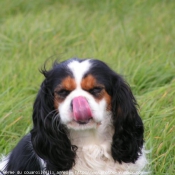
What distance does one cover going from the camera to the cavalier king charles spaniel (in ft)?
9.30

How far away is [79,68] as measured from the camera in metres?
2.85

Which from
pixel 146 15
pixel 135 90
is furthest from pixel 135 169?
pixel 146 15

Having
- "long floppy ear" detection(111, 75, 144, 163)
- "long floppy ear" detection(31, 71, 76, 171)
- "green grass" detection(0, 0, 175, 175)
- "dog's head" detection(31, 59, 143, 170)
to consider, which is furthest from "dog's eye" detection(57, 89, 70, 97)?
"green grass" detection(0, 0, 175, 175)

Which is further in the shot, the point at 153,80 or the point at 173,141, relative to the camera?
Result: the point at 153,80

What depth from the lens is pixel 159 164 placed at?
11.0 ft

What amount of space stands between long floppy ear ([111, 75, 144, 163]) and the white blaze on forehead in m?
0.21

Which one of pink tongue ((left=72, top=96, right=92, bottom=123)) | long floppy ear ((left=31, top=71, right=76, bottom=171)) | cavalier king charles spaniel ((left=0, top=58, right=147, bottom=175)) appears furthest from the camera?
long floppy ear ((left=31, top=71, right=76, bottom=171))

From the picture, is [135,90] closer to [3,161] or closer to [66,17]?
[3,161]

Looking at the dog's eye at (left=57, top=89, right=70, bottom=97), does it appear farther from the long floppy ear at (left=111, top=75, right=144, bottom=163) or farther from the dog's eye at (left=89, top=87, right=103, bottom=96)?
the long floppy ear at (left=111, top=75, right=144, bottom=163)

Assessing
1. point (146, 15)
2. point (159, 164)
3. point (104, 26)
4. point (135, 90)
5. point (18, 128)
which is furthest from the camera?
point (146, 15)

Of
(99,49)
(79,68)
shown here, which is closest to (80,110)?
(79,68)

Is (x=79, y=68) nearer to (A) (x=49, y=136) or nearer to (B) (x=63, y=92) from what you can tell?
(B) (x=63, y=92)

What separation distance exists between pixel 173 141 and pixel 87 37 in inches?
107

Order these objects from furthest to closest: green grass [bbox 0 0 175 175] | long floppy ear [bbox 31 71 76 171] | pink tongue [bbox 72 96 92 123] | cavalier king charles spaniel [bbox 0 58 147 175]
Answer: green grass [bbox 0 0 175 175] → long floppy ear [bbox 31 71 76 171] → cavalier king charles spaniel [bbox 0 58 147 175] → pink tongue [bbox 72 96 92 123]
